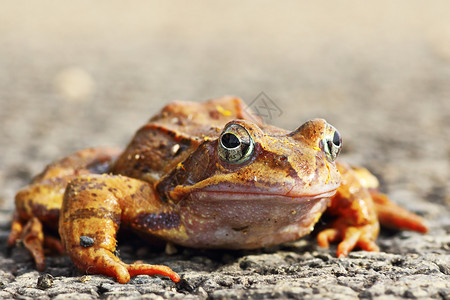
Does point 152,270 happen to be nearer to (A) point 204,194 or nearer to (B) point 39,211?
(A) point 204,194

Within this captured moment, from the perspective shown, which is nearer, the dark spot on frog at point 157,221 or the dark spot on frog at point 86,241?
the dark spot on frog at point 86,241

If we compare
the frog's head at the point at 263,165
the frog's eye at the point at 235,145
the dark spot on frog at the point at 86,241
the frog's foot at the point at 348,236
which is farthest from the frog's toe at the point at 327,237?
the dark spot on frog at the point at 86,241

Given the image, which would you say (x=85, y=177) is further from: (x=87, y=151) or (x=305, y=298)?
(x=305, y=298)

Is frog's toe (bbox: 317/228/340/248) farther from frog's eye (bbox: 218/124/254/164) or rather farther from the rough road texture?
frog's eye (bbox: 218/124/254/164)

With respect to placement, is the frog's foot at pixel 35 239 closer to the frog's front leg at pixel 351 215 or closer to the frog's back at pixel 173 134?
the frog's back at pixel 173 134

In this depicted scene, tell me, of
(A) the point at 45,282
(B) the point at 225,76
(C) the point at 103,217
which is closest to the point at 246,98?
(B) the point at 225,76

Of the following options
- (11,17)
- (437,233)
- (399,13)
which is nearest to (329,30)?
(399,13)
